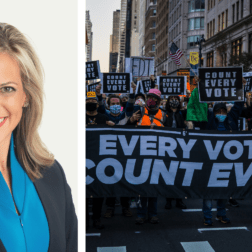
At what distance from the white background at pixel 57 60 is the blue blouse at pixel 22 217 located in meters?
0.25

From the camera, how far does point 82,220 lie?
2.29m

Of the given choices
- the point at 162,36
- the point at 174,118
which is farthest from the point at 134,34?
the point at 174,118

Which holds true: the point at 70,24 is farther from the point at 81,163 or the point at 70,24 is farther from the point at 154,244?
the point at 154,244

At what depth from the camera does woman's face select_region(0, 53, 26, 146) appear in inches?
78.7

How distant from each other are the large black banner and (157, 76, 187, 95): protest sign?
18.3 ft

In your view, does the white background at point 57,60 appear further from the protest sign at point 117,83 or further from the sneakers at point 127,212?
the protest sign at point 117,83

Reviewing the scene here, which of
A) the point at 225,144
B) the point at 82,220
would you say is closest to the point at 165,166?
the point at 225,144

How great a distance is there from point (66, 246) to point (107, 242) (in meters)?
2.87

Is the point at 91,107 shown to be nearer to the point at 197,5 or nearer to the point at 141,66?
the point at 141,66

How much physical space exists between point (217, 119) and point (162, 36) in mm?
90027

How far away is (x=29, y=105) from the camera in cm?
214

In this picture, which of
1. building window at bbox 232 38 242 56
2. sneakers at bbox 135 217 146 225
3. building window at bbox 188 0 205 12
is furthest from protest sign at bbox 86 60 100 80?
building window at bbox 188 0 205 12

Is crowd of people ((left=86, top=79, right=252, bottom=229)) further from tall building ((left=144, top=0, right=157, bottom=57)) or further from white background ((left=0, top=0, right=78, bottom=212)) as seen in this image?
tall building ((left=144, top=0, right=157, bottom=57))

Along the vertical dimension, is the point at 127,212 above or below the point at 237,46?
below
